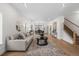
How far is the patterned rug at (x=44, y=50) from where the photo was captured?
361 cm

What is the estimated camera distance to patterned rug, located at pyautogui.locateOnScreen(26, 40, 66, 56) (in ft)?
11.9

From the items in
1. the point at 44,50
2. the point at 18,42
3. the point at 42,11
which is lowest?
the point at 44,50

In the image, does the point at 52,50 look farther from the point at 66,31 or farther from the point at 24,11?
the point at 24,11

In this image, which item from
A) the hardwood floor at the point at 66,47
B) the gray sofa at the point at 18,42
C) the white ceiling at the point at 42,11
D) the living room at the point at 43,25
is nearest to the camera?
the white ceiling at the point at 42,11

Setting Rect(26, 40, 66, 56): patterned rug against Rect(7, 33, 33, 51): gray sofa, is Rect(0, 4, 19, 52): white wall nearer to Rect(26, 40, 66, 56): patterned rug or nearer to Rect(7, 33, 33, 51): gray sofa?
Rect(7, 33, 33, 51): gray sofa

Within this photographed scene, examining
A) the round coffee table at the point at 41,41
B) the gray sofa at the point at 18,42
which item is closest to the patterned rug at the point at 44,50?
the round coffee table at the point at 41,41

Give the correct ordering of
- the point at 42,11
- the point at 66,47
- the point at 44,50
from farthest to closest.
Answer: the point at 44,50 → the point at 66,47 → the point at 42,11

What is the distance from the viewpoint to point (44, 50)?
3896 millimetres

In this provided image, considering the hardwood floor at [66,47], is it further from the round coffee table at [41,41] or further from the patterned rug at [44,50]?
the round coffee table at [41,41]

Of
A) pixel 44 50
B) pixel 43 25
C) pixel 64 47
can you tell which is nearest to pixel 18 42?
pixel 44 50

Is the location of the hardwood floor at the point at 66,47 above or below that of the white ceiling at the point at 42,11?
below

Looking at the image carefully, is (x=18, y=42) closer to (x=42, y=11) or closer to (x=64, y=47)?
(x=42, y=11)

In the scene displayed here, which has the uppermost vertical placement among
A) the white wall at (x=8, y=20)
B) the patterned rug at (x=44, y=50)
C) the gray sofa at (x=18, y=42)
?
the white wall at (x=8, y=20)

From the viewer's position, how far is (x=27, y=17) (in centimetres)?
359
